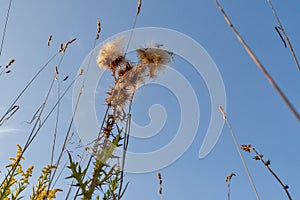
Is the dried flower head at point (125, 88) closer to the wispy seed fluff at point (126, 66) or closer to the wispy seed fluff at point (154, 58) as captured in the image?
the wispy seed fluff at point (126, 66)

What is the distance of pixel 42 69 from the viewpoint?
231 cm

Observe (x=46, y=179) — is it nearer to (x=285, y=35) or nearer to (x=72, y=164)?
(x=72, y=164)

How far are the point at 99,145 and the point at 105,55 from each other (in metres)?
0.89

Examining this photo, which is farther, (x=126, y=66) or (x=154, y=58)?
(x=154, y=58)

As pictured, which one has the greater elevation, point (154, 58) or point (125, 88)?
point (154, 58)

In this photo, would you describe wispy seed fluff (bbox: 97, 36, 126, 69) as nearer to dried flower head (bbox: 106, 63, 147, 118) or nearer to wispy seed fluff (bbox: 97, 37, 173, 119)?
wispy seed fluff (bbox: 97, 37, 173, 119)

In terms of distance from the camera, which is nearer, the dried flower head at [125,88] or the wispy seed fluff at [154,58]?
the dried flower head at [125,88]

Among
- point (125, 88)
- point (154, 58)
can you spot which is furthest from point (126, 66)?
point (154, 58)

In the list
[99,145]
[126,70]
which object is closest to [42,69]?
[126,70]

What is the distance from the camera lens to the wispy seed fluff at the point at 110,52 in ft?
6.06

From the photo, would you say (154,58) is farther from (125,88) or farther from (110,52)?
(125,88)

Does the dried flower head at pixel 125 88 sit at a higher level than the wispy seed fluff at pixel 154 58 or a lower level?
lower

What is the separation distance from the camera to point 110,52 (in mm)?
1912

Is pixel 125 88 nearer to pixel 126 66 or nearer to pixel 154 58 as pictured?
pixel 126 66
